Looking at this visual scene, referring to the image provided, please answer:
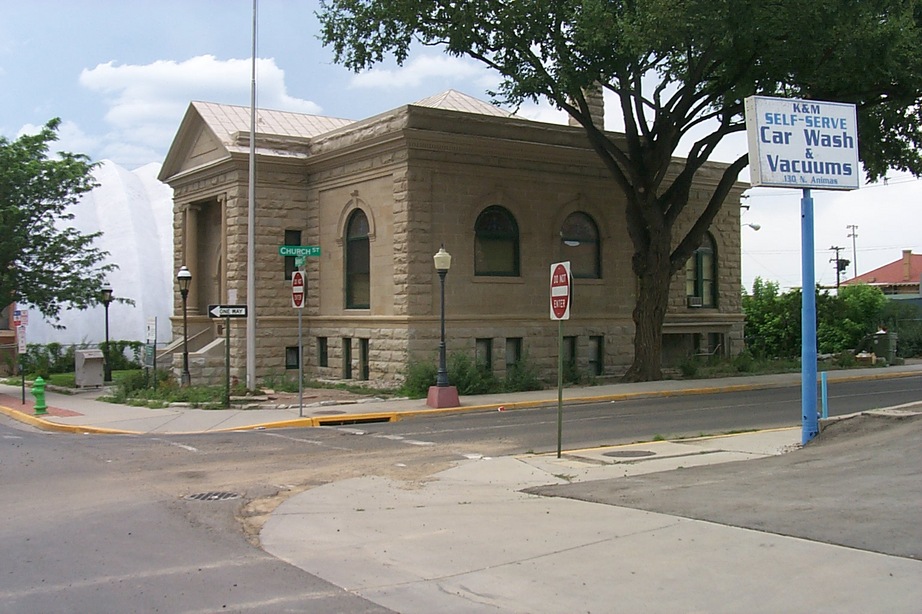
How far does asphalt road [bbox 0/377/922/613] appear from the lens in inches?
271

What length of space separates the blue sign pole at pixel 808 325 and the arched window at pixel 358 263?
1573 cm

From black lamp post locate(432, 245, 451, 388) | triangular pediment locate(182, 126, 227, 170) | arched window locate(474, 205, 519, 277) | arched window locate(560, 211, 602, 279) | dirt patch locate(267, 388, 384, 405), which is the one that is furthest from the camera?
triangular pediment locate(182, 126, 227, 170)

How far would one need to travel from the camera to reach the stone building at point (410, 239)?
1017 inches

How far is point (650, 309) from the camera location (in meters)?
27.5

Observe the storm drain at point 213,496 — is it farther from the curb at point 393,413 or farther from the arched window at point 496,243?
the arched window at point 496,243

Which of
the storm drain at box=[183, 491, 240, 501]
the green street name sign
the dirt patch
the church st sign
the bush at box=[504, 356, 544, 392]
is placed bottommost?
the storm drain at box=[183, 491, 240, 501]

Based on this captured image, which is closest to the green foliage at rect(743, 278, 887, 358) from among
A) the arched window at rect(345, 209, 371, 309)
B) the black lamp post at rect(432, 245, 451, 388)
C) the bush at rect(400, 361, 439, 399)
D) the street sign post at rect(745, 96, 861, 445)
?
the arched window at rect(345, 209, 371, 309)

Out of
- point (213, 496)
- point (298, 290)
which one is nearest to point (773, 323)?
point (298, 290)

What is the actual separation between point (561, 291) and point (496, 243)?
47.3 ft

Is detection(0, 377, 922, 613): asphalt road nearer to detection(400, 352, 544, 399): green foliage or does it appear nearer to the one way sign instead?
detection(400, 352, 544, 399): green foliage

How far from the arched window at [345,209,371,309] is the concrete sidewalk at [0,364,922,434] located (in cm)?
530

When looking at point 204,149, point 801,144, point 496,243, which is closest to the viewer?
point 801,144

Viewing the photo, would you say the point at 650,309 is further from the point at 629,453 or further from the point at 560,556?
the point at 560,556

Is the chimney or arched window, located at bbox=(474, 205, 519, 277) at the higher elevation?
the chimney
